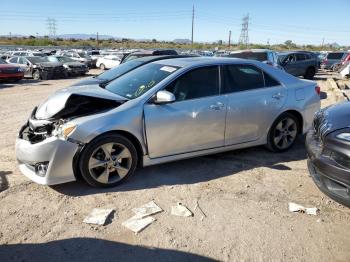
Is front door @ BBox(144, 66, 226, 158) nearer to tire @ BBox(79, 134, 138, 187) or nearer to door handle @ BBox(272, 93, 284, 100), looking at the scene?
tire @ BBox(79, 134, 138, 187)

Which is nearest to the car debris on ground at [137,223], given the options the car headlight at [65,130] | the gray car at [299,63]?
the car headlight at [65,130]

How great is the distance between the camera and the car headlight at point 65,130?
4188 millimetres

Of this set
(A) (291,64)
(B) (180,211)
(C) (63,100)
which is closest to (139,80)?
(C) (63,100)

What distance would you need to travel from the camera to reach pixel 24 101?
11.8 m

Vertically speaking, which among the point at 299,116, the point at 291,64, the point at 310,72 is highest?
the point at 299,116

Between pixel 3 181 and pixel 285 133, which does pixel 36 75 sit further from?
pixel 285 133

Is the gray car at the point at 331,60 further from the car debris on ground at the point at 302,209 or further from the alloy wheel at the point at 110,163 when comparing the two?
the alloy wheel at the point at 110,163

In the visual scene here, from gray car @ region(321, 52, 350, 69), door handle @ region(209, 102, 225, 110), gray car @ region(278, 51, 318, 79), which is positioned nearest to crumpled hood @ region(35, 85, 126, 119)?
door handle @ region(209, 102, 225, 110)

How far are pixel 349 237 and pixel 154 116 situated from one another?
98.9 inches

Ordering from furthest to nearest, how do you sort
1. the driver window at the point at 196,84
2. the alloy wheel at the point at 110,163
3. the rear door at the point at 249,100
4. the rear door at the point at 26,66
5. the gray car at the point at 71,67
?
1. the gray car at the point at 71,67
2. the rear door at the point at 26,66
3. the rear door at the point at 249,100
4. the driver window at the point at 196,84
5. the alloy wheel at the point at 110,163

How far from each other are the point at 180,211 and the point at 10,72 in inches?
679

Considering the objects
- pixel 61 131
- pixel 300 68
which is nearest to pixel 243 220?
pixel 61 131

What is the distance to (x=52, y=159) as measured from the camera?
4.18m

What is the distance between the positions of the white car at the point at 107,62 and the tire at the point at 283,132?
23.6 meters
